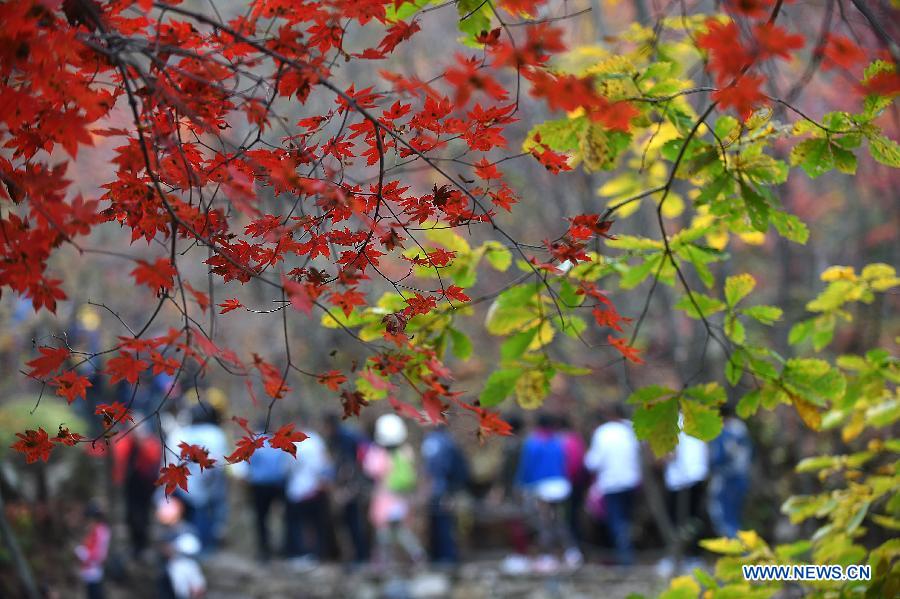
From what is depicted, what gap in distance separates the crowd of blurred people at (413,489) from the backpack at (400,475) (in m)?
0.01

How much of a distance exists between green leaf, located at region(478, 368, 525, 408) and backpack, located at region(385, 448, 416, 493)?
18.5 ft

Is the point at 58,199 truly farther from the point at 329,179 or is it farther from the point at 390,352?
the point at 390,352

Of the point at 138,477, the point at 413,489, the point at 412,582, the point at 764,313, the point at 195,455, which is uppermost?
the point at 138,477

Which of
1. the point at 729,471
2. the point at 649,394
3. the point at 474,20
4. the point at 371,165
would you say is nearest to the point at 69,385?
the point at 371,165

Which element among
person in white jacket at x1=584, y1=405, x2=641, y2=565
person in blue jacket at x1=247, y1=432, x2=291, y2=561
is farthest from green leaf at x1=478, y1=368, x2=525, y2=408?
person in blue jacket at x1=247, y1=432, x2=291, y2=561

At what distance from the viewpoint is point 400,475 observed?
7742mm

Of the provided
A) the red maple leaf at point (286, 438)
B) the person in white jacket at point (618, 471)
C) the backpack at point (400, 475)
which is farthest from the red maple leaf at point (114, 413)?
the backpack at point (400, 475)

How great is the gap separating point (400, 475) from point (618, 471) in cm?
216

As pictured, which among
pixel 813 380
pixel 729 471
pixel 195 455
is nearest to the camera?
pixel 195 455

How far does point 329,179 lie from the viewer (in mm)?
1708

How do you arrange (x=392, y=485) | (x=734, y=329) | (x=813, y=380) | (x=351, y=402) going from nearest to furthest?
(x=351, y=402)
(x=813, y=380)
(x=734, y=329)
(x=392, y=485)

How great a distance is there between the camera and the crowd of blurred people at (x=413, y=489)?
6848 mm

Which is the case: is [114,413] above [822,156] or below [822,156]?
below

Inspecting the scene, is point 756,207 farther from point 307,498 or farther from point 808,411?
point 307,498
